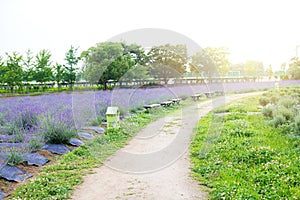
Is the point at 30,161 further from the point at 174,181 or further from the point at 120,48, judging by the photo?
the point at 120,48

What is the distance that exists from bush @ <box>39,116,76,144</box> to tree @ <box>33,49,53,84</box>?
2130cm

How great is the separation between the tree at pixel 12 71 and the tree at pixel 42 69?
1.57 metres

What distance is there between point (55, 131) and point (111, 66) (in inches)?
565

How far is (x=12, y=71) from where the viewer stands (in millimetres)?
23422

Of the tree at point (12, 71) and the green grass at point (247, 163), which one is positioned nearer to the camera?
the green grass at point (247, 163)

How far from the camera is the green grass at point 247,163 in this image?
3.82 m

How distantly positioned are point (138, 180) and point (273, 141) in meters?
3.33

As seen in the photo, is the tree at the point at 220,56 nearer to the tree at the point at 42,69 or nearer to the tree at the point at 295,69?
the tree at the point at 295,69

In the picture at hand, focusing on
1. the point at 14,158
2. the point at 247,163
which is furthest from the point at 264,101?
the point at 14,158

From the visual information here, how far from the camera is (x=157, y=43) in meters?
11.3

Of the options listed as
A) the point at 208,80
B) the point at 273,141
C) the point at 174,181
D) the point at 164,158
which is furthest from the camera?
the point at 208,80

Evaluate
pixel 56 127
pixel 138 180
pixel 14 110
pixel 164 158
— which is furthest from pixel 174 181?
pixel 14 110

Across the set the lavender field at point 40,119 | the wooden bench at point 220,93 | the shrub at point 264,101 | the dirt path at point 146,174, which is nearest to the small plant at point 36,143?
the lavender field at point 40,119

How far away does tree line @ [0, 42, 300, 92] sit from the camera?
14.2 meters
